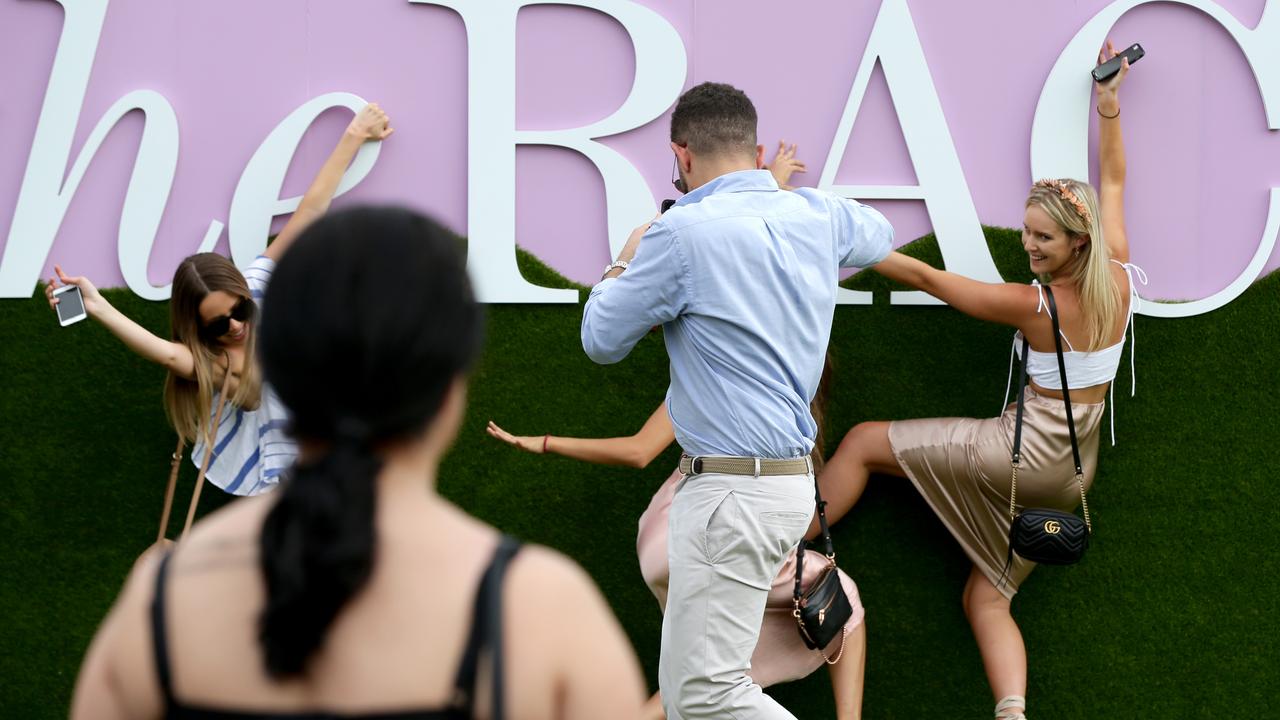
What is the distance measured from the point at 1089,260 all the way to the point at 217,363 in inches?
107

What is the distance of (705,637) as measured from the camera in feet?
9.63

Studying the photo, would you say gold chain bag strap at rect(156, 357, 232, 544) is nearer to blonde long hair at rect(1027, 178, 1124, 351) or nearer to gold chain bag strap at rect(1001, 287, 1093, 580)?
gold chain bag strap at rect(1001, 287, 1093, 580)

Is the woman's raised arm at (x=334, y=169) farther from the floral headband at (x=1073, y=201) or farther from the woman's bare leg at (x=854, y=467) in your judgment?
the floral headband at (x=1073, y=201)

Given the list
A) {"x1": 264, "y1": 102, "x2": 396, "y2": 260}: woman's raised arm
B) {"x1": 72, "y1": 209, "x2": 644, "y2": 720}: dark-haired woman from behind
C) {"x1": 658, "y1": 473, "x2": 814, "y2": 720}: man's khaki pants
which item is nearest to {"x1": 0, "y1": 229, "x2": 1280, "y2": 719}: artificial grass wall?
{"x1": 264, "y1": 102, "x2": 396, "y2": 260}: woman's raised arm

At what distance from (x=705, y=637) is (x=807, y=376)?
2.28 feet

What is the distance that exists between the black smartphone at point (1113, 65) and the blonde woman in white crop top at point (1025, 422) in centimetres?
3

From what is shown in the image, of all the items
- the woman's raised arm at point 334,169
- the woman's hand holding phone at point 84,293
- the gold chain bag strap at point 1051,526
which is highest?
the woman's raised arm at point 334,169

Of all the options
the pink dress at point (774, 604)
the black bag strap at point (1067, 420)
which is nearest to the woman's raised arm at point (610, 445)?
the pink dress at point (774, 604)

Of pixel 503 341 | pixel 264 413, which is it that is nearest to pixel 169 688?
pixel 264 413

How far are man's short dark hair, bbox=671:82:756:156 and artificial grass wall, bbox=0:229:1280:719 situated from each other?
116cm

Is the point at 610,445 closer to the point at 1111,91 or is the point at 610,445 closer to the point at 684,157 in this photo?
the point at 684,157

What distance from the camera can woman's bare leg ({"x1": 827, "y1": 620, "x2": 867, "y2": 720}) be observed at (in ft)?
12.3

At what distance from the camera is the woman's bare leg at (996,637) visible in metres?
3.84

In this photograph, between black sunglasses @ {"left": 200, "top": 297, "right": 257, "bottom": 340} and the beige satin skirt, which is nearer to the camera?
black sunglasses @ {"left": 200, "top": 297, "right": 257, "bottom": 340}
